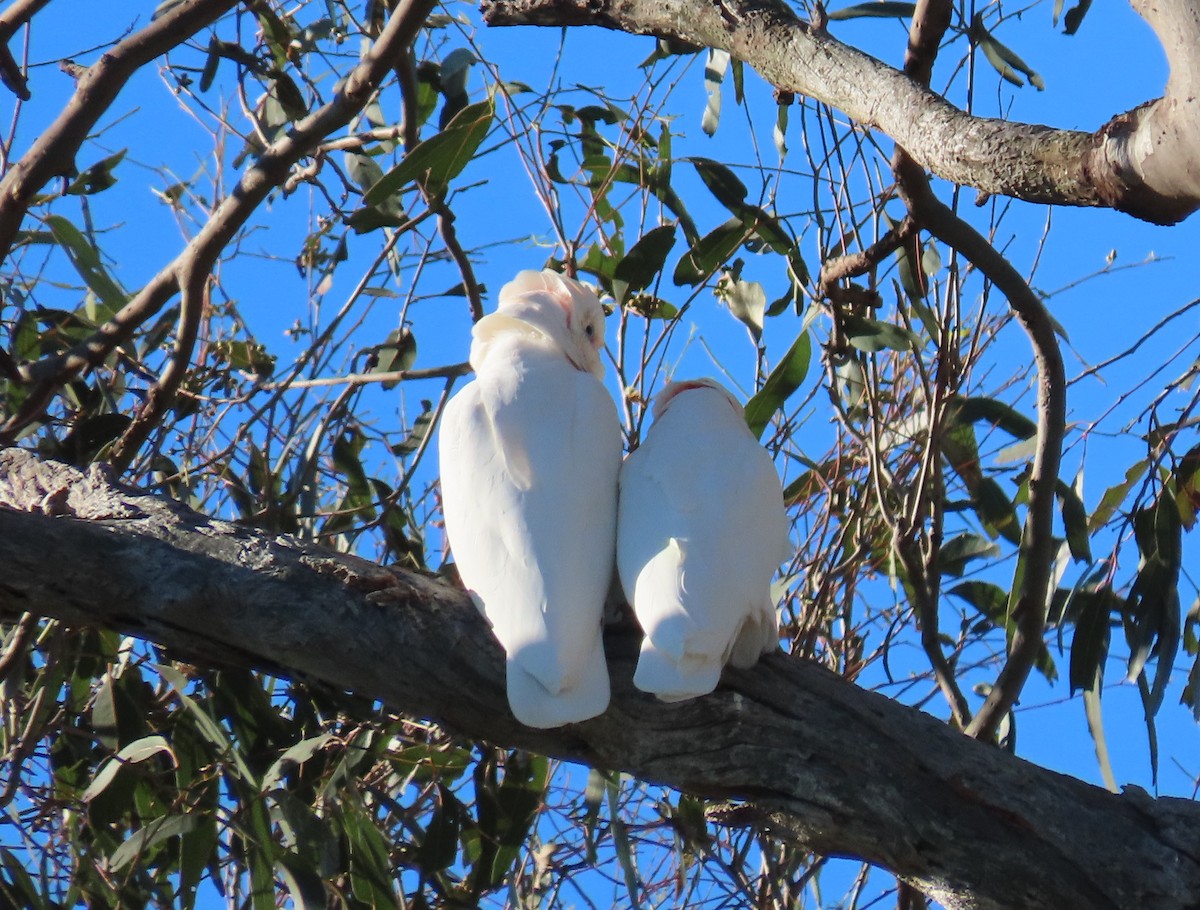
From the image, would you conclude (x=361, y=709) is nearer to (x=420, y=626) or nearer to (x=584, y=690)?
(x=420, y=626)

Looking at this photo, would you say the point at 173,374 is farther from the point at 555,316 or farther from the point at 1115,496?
the point at 1115,496

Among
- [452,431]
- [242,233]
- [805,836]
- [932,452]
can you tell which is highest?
[242,233]

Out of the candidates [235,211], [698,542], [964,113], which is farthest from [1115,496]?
[235,211]

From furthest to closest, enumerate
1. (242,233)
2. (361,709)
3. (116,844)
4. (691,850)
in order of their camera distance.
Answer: (242,233), (691,850), (116,844), (361,709)

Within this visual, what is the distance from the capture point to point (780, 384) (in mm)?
1917

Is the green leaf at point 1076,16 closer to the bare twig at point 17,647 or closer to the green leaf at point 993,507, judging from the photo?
the green leaf at point 993,507

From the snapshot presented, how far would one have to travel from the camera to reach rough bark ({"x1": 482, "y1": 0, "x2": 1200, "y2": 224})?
864mm

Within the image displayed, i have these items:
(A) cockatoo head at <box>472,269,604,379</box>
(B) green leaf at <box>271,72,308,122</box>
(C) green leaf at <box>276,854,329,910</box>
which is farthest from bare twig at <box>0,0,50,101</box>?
(C) green leaf at <box>276,854,329,910</box>

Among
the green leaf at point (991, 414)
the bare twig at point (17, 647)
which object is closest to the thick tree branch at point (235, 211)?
the bare twig at point (17, 647)

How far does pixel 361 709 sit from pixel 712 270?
81 centimetres

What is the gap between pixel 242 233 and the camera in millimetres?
2760

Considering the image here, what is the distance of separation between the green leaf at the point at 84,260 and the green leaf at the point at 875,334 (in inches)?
44.2

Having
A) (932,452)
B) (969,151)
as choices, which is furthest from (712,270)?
(969,151)

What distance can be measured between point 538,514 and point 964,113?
0.67 m
